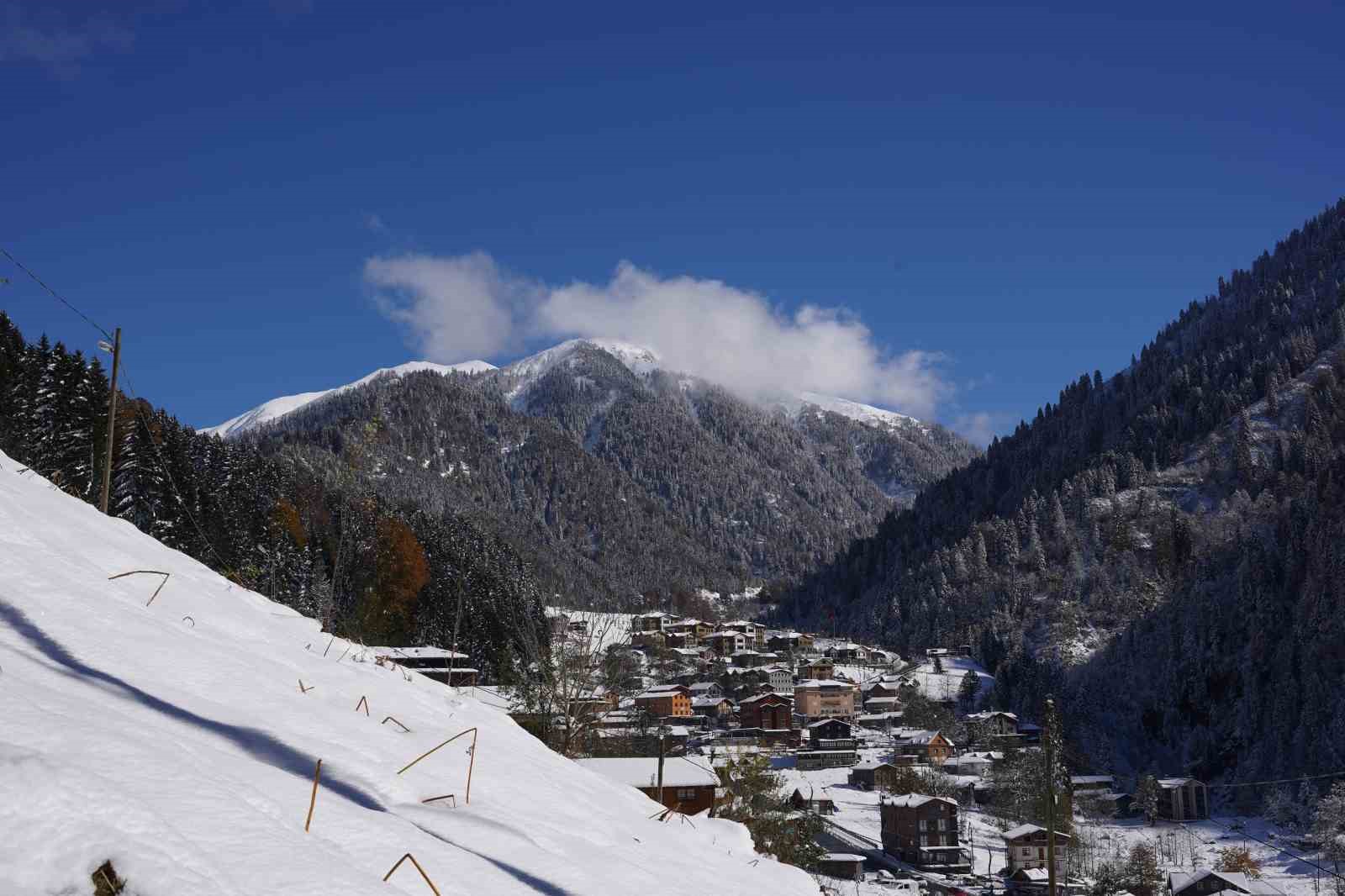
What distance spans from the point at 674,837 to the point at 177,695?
4543 millimetres

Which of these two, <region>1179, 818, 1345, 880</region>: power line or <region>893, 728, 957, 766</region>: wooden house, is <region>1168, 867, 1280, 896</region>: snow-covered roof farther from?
<region>893, 728, 957, 766</region>: wooden house

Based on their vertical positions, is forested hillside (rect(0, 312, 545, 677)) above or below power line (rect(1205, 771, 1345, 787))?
above

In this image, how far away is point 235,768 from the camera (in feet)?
15.1

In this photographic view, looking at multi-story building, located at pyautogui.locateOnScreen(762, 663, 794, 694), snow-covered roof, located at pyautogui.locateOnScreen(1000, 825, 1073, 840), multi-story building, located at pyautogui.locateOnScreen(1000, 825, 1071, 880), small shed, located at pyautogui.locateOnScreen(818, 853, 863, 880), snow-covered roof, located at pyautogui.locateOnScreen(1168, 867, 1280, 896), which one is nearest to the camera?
snow-covered roof, located at pyautogui.locateOnScreen(1168, 867, 1280, 896)

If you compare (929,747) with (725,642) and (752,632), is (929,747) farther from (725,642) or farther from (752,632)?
(752,632)

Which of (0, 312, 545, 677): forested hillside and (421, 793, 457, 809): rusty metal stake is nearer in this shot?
(421, 793, 457, 809): rusty metal stake

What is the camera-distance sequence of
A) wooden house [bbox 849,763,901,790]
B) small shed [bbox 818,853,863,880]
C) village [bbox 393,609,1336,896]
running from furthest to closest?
wooden house [bbox 849,763,901,790]
small shed [bbox 818,853,863,880]
village [bbox 393,609,1336,896]

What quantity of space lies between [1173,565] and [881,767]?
78.2 meters

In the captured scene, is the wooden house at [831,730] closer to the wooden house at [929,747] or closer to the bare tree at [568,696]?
the wooden house at [929,747]

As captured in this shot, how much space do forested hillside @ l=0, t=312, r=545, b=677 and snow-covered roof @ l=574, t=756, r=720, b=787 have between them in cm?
525

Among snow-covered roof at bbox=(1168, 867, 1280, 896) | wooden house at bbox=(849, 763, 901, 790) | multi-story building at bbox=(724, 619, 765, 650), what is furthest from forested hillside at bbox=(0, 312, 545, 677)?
multi-story building at bbox=(724, 619, 765, 650)

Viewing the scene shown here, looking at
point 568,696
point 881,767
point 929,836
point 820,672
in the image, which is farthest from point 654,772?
point 820,672

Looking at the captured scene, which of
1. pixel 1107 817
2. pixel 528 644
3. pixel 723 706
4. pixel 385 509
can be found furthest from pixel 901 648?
pixel 528 644

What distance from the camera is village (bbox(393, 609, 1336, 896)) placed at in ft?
114
